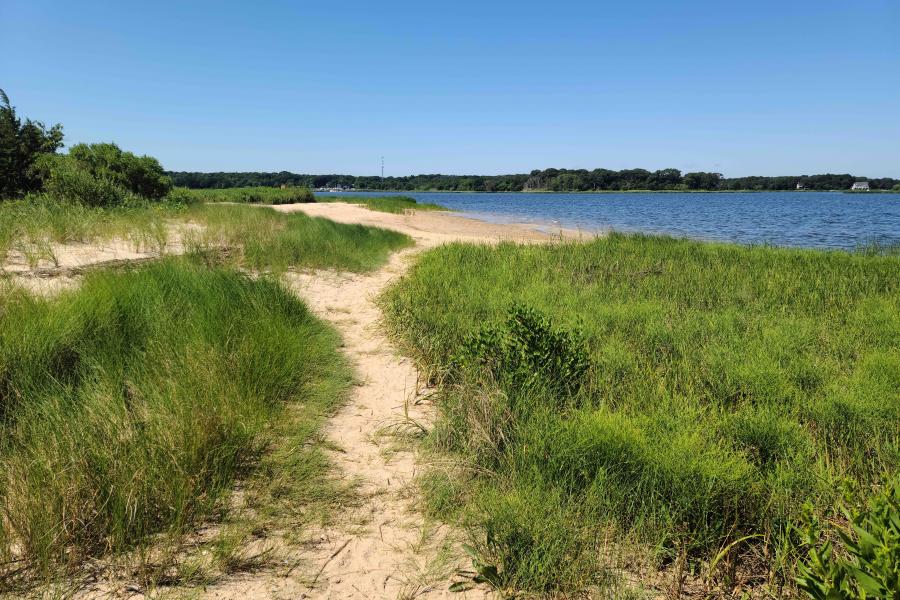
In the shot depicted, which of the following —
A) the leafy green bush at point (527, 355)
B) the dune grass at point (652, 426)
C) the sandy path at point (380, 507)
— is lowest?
the sandy path at point (380, 507)

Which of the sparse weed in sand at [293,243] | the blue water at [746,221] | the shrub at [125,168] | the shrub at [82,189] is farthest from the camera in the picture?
the blue water at [746,221]

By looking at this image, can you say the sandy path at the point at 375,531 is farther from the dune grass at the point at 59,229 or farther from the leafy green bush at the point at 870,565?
the dune grass at the point at 59,229

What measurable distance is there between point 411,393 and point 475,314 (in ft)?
6.39

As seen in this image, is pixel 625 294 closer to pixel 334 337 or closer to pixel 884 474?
pixel 334 337

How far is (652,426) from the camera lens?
3.40 m

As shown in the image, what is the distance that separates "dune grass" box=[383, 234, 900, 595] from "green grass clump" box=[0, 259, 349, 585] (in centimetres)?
131

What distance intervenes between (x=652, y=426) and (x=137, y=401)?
3779mm

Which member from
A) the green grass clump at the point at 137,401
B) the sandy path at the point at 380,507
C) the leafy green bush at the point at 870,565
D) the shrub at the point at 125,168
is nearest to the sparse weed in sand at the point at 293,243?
the green grass clump at the point at 137,401

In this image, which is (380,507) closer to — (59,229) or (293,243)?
(293,243)

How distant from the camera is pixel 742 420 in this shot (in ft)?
11.5

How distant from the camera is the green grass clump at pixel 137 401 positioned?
99.6 inches

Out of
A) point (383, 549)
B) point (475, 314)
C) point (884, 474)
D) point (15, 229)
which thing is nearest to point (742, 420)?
point (884, 474)

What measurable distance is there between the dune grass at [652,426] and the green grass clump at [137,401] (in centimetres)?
131

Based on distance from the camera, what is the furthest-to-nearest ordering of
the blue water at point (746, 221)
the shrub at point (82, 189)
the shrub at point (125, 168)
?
the blue water at point (746, 221), the shrub at point (125, 168), the shrub at point (82, 189)
